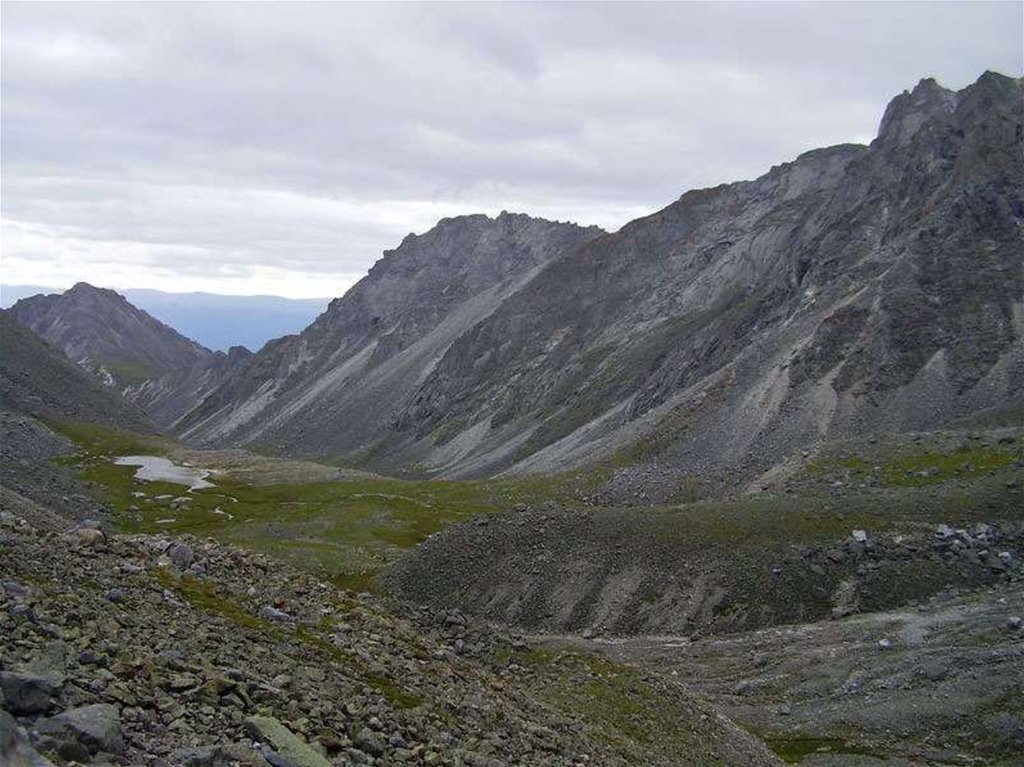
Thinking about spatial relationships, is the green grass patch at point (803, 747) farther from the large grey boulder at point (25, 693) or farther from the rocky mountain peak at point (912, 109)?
the rocky mountain peak at point (912, 109)

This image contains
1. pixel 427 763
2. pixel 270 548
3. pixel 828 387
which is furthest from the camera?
pixel 828 387

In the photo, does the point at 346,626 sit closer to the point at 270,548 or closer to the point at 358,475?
the point at 270,548

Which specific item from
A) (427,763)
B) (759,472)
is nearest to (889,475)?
(759,472)

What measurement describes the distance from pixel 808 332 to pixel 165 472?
Result: 311ft

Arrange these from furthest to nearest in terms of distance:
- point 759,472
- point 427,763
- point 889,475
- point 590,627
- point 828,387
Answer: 1. point 828,387
2. point 759,472
3. point 889,475
4. point 590,627
5. point 427,763

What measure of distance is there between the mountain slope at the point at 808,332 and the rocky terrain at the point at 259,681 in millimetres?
56515

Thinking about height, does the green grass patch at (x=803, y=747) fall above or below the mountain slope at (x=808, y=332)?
below

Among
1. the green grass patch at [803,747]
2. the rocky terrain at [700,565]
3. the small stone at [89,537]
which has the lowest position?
the green grass patch at [803,747]

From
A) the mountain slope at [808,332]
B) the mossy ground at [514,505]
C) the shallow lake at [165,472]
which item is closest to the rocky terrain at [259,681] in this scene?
the mossy ground at [514,505]

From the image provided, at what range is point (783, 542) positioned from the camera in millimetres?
57781

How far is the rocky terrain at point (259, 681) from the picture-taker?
17.1m

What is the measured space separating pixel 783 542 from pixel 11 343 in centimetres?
16367

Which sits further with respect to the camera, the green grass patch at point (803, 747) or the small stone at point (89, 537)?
the green grass patch at point (803, 747)

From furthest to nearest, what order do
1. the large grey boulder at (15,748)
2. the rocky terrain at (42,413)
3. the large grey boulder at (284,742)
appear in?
the rocky terrain at (42,413)
the large grey boulder at (284,742)
the large grey boulder at (15,748)
